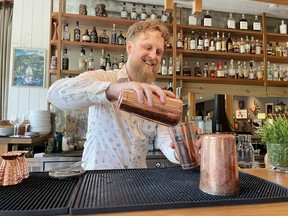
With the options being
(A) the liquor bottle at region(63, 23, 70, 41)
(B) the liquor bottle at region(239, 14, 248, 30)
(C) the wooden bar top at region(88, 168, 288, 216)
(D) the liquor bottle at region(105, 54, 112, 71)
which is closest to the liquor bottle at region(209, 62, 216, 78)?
(B) the liquor bottle at region(239, 14, 248, 30)

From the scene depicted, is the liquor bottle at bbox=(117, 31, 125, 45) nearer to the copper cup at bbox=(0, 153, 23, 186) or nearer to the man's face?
the man's face

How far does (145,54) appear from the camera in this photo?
1.24 metres

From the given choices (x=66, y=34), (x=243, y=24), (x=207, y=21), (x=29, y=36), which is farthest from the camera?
(x=243, y=24)

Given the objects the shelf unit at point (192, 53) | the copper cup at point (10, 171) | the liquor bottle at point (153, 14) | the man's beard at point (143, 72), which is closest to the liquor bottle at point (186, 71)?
the shelf unit at point (192, 53)

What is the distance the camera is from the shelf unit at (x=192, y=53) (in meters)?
2.90

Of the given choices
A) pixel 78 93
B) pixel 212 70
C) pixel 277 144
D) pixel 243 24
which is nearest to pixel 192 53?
pixel 212 70

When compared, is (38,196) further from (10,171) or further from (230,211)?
(230,211)

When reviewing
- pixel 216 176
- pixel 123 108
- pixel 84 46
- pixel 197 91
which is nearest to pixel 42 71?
pixel 84 46

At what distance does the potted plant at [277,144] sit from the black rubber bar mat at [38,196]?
0.75 meters

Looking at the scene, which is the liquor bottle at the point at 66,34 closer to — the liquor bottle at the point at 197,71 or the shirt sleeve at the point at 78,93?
the liquor bottle at the point at 197,71

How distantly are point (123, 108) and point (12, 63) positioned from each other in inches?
112

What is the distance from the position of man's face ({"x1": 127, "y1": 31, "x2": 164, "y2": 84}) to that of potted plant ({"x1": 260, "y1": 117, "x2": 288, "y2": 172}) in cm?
62

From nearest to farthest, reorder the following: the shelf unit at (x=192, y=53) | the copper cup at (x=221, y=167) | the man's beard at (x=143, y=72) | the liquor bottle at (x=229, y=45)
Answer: the copper cup at (x=221, y=167) → the man's beard at (x=143, y=72) → the shelf unit at (x=192, y=53) → the liquor bottle at (x=229, y=45)

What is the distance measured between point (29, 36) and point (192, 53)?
2.10 m
